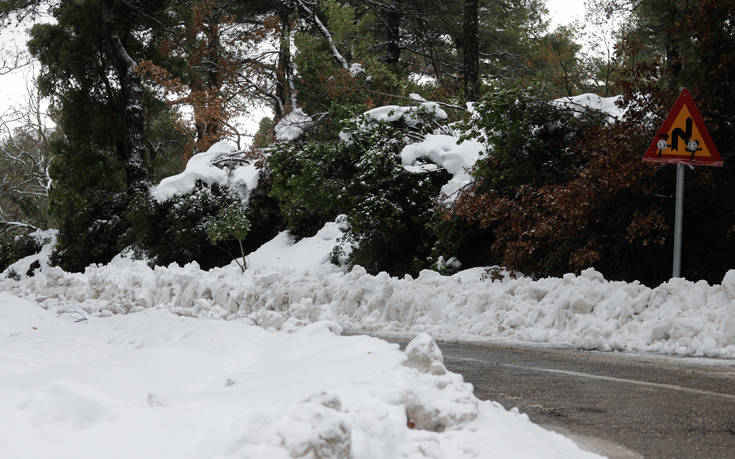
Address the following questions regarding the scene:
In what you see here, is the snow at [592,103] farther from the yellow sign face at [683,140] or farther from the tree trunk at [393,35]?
the tree trunk at [393,35]

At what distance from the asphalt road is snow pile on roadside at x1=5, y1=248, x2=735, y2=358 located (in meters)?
0.60

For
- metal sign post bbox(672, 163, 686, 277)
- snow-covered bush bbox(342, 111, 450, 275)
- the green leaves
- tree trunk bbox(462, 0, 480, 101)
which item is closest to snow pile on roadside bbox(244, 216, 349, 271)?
the green leaves

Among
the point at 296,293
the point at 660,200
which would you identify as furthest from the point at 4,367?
the point at 660,200

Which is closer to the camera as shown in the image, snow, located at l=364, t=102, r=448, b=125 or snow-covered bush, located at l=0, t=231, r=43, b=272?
snow, located at l=364, t=102, r=448, b=125

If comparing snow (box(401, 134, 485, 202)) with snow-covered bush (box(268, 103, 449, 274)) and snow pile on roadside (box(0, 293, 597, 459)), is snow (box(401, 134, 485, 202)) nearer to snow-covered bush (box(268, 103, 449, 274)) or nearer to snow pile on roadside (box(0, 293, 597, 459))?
snow-covered bush (box(268, 103, 449, 274))

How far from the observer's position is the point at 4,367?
4.32 metres

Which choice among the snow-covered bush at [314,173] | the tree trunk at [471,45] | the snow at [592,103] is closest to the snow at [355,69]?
the snow-covered bush at [314,173]

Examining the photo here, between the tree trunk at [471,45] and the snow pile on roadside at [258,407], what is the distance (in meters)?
12.1

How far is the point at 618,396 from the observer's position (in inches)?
178

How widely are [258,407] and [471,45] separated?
1415 cm

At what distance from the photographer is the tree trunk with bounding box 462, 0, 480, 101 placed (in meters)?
15.4

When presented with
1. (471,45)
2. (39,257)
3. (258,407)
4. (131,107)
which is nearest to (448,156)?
(471,45)

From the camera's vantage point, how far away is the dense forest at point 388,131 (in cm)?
921

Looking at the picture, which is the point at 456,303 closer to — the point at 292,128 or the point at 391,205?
the point at 391,205
